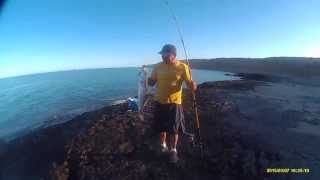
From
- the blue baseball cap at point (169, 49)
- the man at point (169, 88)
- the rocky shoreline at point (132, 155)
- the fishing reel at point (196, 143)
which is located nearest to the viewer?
the blue baseball cap at point (169, 49)

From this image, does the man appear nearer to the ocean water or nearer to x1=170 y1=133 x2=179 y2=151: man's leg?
x1=170 y1=133 x2=179 y2=151: man's leg

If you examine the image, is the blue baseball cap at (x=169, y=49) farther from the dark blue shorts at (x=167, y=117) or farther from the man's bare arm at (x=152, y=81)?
the dark blue shorts at (x=167, y=117)

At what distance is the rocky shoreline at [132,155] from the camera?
19.6 ft

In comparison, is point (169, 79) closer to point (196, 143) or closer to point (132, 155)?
point (132, 155)

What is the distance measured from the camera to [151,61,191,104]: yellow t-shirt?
18.5 feet

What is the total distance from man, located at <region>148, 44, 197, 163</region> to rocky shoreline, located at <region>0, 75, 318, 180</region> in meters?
0.63

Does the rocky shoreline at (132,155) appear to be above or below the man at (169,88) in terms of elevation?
below

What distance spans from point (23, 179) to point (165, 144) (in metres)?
3.44

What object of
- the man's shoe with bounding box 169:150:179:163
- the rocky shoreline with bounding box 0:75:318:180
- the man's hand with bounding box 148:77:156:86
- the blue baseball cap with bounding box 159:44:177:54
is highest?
the blue baseball cap with bounding box 159:44:177:54

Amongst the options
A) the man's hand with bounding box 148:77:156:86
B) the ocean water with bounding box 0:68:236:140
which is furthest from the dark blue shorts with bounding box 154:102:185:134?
the ocean water with bounding box 0:68:236:140

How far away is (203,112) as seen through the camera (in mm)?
11602

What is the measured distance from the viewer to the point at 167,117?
589 cm

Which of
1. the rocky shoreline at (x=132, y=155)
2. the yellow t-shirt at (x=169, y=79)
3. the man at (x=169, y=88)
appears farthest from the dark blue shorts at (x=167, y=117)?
the rocky shoreline at (x=132, y=155)

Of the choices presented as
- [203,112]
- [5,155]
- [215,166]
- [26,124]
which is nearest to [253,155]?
[215,166]
